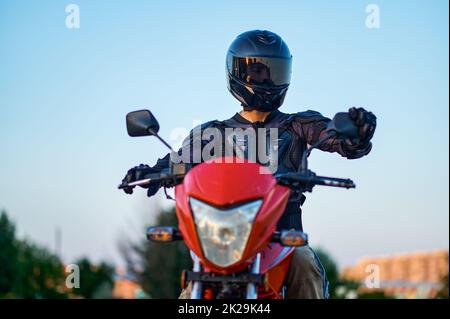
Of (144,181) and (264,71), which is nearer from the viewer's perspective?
(144,181)

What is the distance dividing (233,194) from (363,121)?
4.85ft

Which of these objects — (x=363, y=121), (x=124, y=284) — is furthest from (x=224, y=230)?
(x=124, y=284)

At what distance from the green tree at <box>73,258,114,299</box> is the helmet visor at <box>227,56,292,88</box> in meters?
61.9

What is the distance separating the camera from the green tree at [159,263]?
202 ft

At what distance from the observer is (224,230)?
18.8ft

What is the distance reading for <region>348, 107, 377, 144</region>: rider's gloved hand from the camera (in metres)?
6.82

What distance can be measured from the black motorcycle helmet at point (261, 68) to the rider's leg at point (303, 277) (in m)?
1.62

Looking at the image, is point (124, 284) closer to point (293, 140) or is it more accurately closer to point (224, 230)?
point (293, 140)

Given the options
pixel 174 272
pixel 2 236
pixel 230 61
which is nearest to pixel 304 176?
pixel 230 61

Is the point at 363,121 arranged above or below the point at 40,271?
above

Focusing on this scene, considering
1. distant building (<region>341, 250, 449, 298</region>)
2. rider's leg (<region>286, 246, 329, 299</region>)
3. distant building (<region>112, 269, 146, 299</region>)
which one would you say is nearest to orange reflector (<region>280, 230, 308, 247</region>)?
rider's leg (<region>286, 246, 329, 299</region>)

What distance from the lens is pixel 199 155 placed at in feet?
25.5

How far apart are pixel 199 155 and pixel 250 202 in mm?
1984
